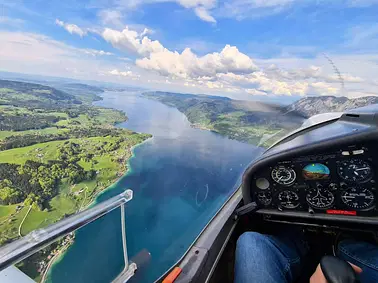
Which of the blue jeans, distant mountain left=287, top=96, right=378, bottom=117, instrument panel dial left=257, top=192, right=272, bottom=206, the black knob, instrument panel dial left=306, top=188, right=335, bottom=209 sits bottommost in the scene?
the blue jeans

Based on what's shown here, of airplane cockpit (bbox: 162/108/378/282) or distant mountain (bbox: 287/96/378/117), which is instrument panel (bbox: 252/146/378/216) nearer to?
airplane cockpit (bbox: 162/108/378/282)

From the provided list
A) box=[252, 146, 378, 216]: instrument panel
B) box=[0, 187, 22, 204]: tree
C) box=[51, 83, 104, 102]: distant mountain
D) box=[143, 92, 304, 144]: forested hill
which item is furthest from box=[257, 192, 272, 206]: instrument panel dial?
box=[51, 83, 104, 102]: distant mountain

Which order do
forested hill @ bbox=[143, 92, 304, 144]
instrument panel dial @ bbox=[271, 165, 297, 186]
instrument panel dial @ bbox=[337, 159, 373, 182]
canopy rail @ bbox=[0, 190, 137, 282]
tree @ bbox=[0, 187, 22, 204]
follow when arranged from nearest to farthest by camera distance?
canopy rail @ bbox=[0, 190, 137, 282] < tree @ bbox=[0, 187, 22, 204] < instrument panel dial @ bbox=[337, 159, 373, 182] < instrument panel dial @ bbox=[271, 165, 297, 186] < forested hill @ bbox=[143, 92, 304, 144]

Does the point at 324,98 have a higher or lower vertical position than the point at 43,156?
higher

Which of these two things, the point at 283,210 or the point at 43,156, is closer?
the point at 43,156

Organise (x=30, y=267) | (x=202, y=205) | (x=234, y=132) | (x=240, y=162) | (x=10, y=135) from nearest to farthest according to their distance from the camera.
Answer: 1. (x=30, y=267)
2. (x=10, y=135)
3. (x=202, y=205)
4. (x=240, y=162)
5. (x=234, y=132)

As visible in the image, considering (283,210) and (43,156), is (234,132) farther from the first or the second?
(43,156)

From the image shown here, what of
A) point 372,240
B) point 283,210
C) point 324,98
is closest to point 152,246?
point 283,210
